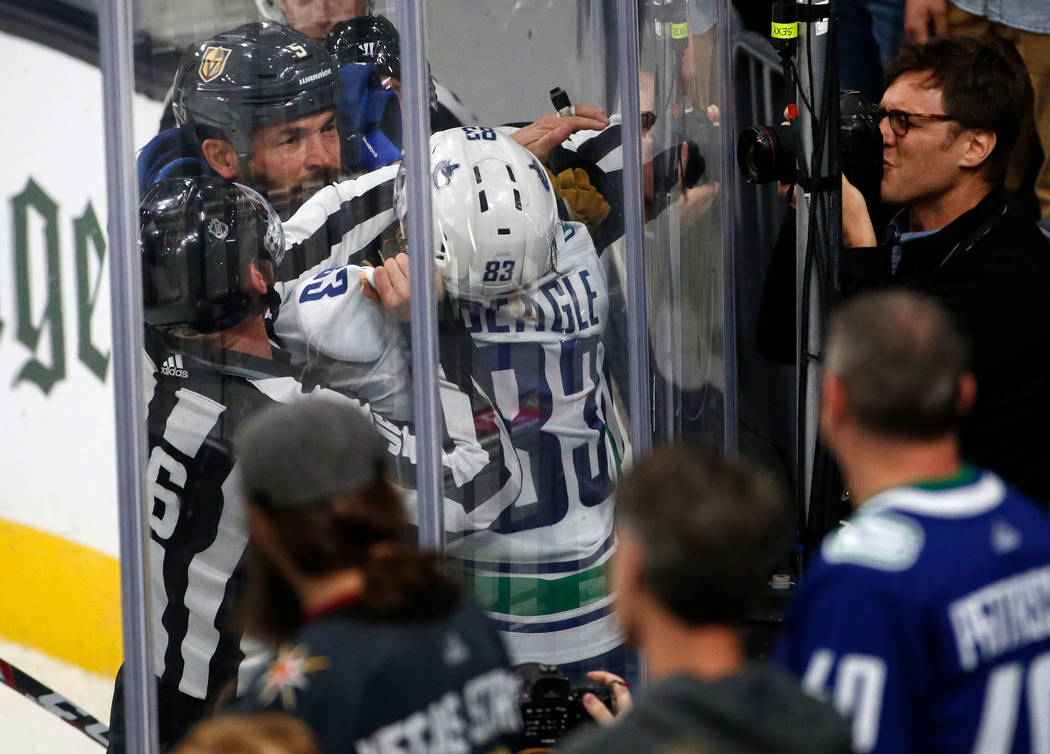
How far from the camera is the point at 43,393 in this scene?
2.31 meters

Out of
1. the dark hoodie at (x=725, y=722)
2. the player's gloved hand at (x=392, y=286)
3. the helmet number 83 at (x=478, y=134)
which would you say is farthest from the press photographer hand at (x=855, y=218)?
the dark hoodie at (x=725, y=722)

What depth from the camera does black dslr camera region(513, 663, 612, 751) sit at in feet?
6.66

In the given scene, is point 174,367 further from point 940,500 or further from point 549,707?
point 940,500

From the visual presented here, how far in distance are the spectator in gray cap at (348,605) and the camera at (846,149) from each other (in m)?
1.67

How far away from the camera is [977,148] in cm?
278

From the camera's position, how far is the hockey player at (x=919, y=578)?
1238 mm

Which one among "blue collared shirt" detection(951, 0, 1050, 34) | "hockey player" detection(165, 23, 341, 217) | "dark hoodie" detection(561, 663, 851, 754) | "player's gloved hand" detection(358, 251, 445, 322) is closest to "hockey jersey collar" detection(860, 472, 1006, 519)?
"dark hoodie" detection(561, 663, 851, 754)

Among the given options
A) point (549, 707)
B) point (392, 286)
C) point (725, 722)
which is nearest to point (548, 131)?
point (392, 286)

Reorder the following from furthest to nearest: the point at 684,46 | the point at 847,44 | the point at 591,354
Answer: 1. the point at 847,44
2. the point at 684,46
3. the point at 591,354

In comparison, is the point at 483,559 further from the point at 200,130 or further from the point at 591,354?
the point at 200,130

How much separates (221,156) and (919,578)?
148cm

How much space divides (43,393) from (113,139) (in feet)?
1.53

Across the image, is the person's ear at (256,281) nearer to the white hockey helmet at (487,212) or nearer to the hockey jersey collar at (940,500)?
the white hockey helmet at (487,212)

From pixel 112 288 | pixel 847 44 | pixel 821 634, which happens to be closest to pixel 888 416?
pixel 821 634
